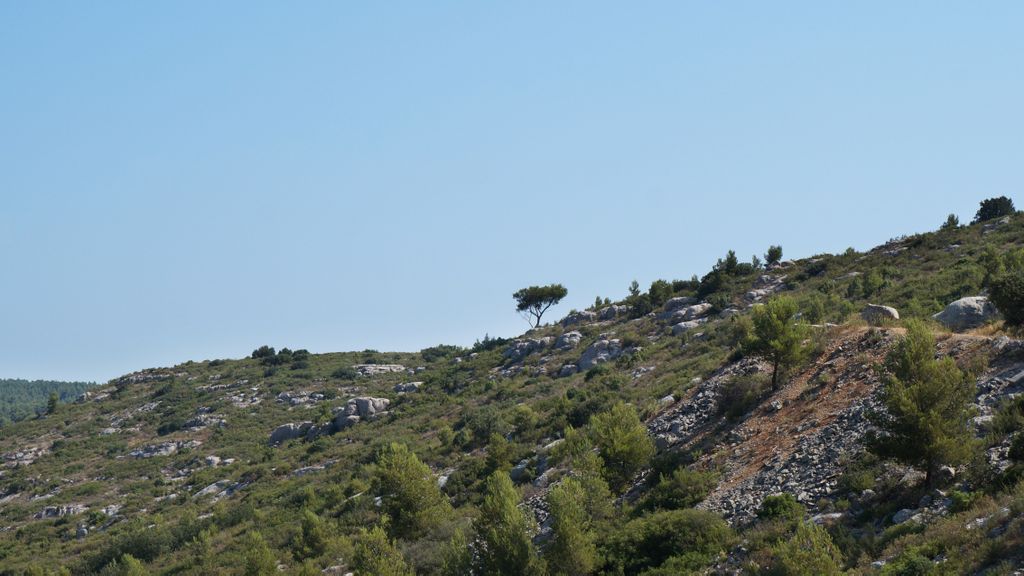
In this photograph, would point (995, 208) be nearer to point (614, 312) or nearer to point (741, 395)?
point (614, 312)

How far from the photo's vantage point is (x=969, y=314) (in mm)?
35719

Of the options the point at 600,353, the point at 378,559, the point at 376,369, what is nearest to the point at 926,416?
the point at 378,559

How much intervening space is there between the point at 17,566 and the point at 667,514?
48814mm

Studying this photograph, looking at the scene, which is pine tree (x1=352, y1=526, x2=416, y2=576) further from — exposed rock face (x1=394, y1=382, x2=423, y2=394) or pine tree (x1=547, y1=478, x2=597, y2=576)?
exposed rock face (x1=394, y1=382, x2=423, y2=394)

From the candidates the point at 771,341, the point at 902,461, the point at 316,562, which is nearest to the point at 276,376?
the point at 316,562

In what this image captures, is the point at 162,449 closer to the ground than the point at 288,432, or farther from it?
farther from it

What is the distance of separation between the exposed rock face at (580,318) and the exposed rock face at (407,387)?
743 inches

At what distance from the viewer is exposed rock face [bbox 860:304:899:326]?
39622 millimetres

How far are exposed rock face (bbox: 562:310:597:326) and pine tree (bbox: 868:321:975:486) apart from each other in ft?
205

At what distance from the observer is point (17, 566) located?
53.9m

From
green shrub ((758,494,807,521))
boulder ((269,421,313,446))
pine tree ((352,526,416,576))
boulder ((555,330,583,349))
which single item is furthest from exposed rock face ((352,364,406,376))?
green shrub ((758,494,807,521))

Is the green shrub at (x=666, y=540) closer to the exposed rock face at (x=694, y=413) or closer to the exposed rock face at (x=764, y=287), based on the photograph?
the exposed rock face at (x=694, y=413)

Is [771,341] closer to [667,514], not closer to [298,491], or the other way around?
[667,514]

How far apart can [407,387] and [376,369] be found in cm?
2137
